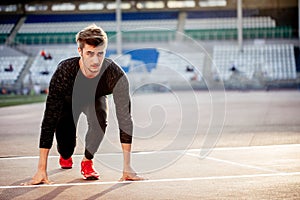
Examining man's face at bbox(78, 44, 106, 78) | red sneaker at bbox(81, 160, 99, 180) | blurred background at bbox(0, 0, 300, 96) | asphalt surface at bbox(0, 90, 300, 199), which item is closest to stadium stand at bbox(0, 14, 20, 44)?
blurred background at bbox(0, 0, 300, 96)

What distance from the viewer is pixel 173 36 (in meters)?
52.2

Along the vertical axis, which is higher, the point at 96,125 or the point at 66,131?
the point at 96,125

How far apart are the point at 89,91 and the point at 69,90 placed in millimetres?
213

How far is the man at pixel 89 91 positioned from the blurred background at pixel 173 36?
127 feet

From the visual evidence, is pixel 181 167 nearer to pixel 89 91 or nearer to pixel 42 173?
pixel 89 91

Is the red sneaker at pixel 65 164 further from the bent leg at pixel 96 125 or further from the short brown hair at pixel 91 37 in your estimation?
the short brown hair at pixel 91 37

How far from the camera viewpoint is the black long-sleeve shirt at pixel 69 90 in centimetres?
556

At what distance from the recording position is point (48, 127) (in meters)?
5.57

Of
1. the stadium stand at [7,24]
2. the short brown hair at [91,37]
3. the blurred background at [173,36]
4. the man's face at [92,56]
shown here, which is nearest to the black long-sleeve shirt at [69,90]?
the man's face at [92,56]

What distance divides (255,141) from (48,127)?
439 centimetres

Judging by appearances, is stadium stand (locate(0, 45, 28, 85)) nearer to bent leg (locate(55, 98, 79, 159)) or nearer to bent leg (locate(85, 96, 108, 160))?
bent leg (locate(55, 98, 79, 159))

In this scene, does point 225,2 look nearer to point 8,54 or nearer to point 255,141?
point 8,54

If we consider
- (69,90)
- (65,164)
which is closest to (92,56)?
(69,90)

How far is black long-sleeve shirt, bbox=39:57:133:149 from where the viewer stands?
5.56 metres
